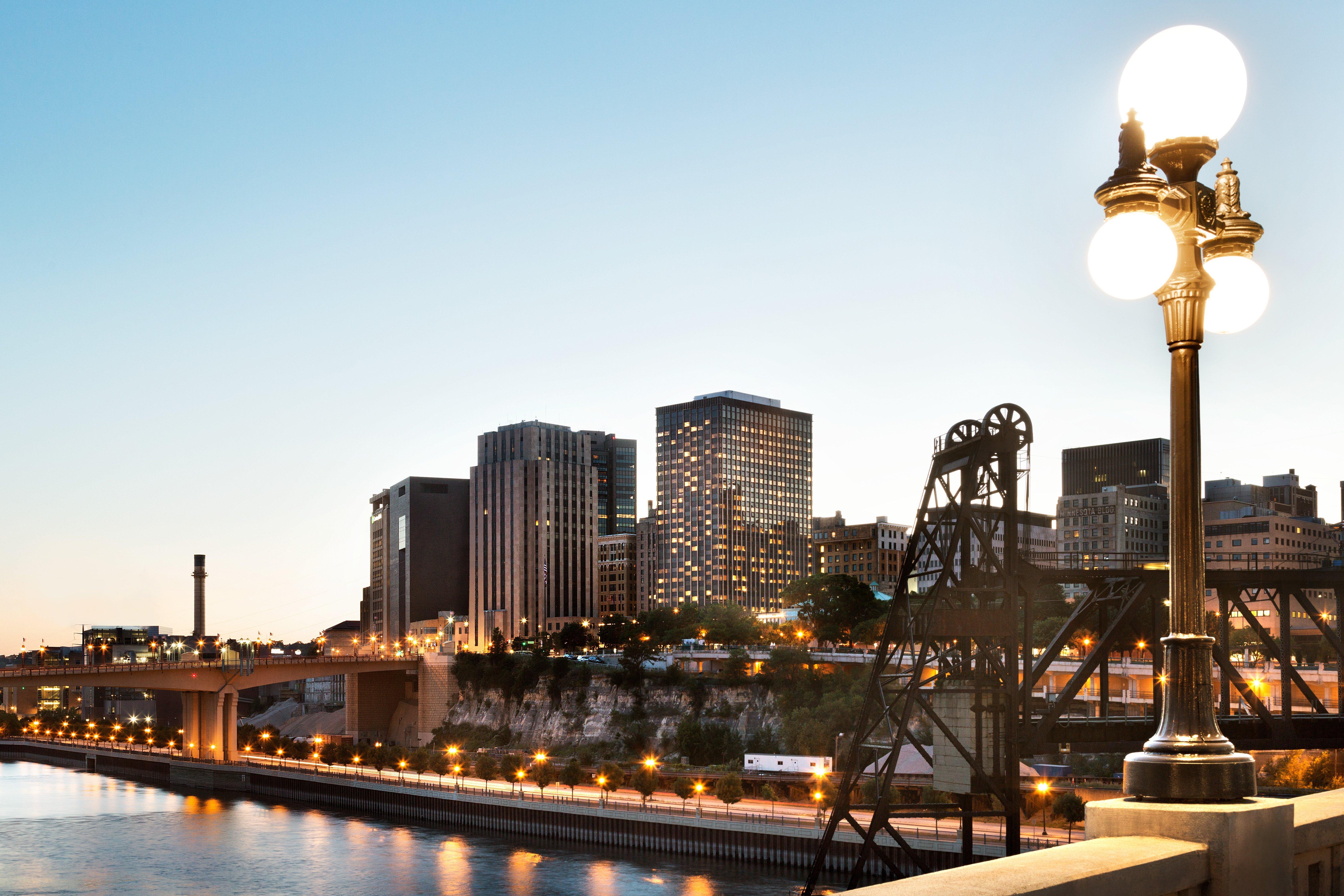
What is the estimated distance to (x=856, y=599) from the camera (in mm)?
168000

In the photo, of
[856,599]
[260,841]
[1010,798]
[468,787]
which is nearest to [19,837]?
[260,841]

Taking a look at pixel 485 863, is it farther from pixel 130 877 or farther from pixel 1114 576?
pixel 1114 576

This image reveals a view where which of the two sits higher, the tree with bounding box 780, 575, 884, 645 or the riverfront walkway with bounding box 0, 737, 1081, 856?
the tree with bounding box 780, 575, 884, 645

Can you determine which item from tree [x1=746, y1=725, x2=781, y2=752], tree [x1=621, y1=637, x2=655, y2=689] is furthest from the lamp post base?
tree [x1=621, y1=637, x2=655, y2=689]

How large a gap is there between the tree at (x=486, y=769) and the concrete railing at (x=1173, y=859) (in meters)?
110

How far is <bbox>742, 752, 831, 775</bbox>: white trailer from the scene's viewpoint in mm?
105750

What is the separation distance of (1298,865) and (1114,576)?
34361 mm

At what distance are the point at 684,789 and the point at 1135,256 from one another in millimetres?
89821

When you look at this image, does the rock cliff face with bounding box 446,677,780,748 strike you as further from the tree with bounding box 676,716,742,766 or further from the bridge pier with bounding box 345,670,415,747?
the bridge pier with bounding box 345,670,415,747

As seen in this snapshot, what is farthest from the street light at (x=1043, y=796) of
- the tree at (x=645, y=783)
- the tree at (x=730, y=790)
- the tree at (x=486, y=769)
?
the tree at (x=486, y=769)

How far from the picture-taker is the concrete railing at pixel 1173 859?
23.8 ft

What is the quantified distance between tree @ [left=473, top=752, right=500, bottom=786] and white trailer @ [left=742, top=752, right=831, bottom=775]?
23.5 meters

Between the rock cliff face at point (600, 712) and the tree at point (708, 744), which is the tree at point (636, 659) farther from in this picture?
the tree at point (708, 744)

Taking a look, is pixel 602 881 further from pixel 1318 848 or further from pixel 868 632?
pixel 868 632
